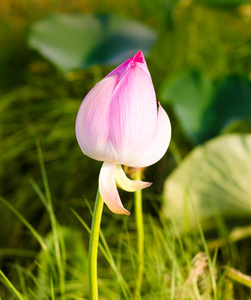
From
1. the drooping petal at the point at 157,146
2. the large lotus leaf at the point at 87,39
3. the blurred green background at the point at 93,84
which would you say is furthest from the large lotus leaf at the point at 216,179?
the drooping petal at the point at 157,146

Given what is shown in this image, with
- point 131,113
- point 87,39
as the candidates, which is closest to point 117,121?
point 131,113

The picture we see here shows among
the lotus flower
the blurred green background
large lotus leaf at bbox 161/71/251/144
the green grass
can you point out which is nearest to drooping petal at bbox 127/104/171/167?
the lotus flower

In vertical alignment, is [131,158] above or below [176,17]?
below

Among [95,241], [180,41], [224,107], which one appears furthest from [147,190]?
[95,241]

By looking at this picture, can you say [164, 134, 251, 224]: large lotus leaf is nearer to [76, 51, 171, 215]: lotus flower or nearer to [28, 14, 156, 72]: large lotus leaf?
[28, 14, 156, 72]: large lotus leaf

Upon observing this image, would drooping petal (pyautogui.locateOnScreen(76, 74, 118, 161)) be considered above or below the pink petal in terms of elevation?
below

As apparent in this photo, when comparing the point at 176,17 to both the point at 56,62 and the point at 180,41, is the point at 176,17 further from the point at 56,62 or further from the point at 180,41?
the point at 56,62
